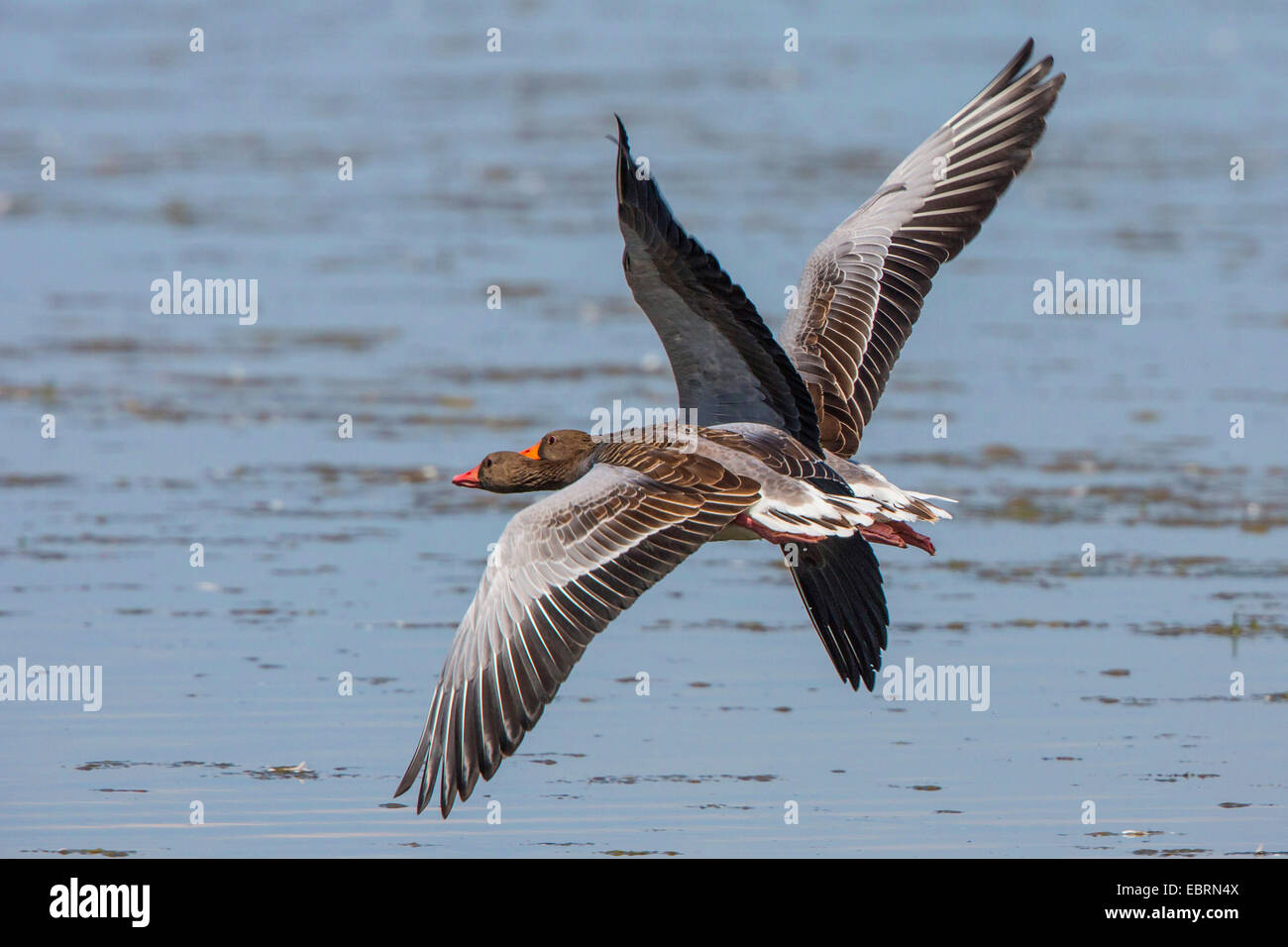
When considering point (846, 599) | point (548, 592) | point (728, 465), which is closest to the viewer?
point (548, 592)

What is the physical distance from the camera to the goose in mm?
7621

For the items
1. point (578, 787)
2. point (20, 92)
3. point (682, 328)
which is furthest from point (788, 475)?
point (20, 92)

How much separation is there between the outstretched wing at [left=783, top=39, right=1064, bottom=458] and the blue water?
1.37 metres

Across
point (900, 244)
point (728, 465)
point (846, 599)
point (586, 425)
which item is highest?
point (900, 244)

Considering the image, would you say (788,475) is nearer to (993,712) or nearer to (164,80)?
(993,712)

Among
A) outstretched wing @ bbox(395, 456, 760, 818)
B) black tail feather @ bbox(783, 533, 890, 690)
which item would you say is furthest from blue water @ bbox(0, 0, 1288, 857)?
outstretched wing @ bbox(395, 456, 760, 818)

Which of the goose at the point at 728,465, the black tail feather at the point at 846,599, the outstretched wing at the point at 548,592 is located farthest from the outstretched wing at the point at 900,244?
the outstretched wing at the point at 548,592

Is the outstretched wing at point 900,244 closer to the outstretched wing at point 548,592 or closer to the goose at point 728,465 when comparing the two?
the goose at point 728,465

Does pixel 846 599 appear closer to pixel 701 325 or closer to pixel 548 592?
pixel 701 325

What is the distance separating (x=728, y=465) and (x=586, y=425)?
5.27 m

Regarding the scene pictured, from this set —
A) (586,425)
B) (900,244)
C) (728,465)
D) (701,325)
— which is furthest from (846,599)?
(586,425)

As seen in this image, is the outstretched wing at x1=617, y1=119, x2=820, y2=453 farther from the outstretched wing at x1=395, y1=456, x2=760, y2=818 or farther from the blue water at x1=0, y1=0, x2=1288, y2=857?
the blue water at x1=0, y1=0, x2=1288, y2=857

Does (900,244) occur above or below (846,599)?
above

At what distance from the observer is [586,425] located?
1402 centimetres
